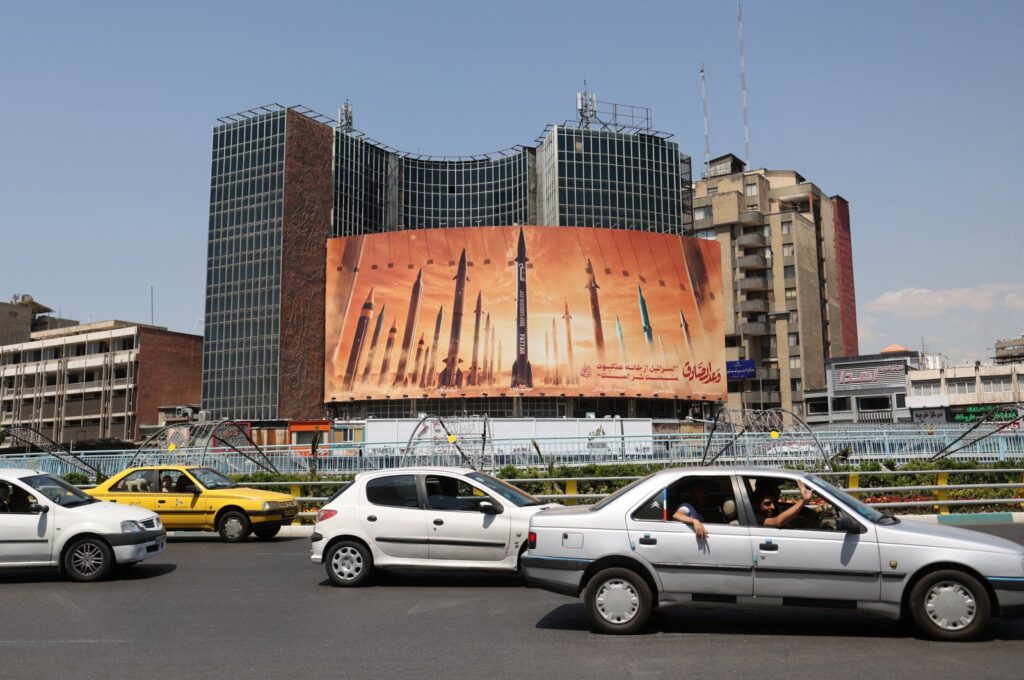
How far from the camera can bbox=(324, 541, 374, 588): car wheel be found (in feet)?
36.8

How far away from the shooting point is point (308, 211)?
7744 centimetres

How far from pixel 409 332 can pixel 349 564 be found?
6055 cm

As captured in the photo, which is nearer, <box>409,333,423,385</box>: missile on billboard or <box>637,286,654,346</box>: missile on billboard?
<box>409,333,423,385</box>: missile on billboard

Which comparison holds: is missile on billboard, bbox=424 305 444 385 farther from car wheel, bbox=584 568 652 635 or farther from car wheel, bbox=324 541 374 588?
car wheel, bbox=584 568 652 635

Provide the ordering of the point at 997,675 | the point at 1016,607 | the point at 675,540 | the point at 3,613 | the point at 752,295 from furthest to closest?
the point at 752,295, the point at 3,613, the point at 675,540, the point at 1016,607, the point at 997,675

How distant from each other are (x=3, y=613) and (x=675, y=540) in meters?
7.51

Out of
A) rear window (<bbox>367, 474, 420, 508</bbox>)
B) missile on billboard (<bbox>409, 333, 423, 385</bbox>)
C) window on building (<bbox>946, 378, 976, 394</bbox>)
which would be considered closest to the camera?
rear window (<bbox>367, 474, 420, 508</bbox>)

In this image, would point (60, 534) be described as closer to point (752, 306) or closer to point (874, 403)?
point (752, 306)

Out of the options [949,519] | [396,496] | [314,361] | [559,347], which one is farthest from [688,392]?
[396,496]

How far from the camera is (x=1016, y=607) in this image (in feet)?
23.9

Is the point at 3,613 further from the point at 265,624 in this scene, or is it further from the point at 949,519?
the point at 949,519

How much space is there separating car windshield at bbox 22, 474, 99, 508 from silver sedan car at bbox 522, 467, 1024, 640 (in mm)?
7379

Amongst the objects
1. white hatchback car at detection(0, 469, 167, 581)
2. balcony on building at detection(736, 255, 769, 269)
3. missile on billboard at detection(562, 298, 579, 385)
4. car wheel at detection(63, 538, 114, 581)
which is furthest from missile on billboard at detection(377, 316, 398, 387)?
car wheel at detection(63, 538, 114, 581)

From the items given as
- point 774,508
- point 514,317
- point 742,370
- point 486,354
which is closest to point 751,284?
point 742,370
